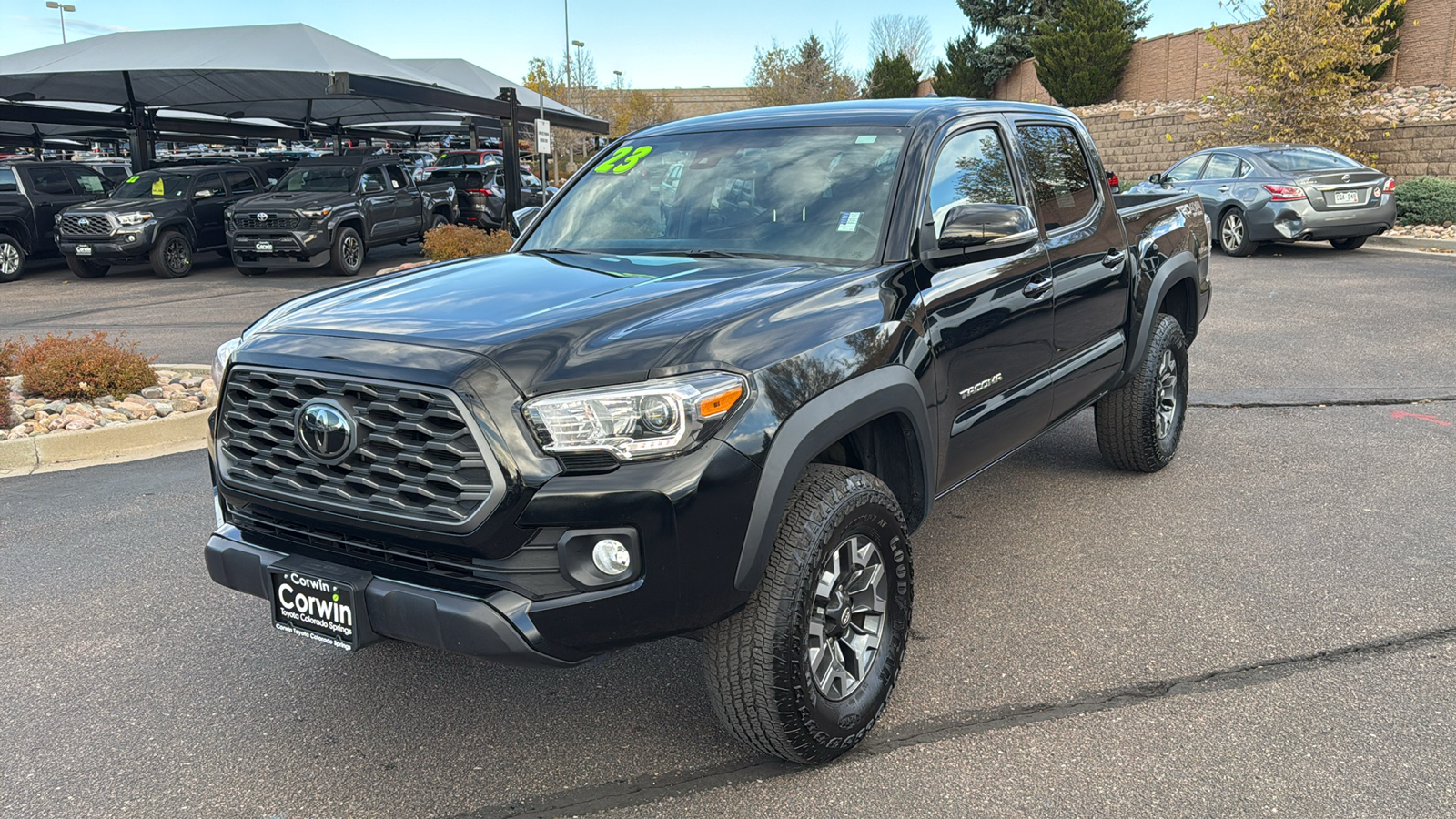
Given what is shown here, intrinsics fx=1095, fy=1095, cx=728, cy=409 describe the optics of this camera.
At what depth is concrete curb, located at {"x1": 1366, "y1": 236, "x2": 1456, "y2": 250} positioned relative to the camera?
16.7 meters

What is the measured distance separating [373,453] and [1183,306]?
15.9 ft

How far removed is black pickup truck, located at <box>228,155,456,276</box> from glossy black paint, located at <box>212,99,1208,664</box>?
41.8 feet

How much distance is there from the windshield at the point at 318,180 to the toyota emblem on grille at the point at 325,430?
1527 cm

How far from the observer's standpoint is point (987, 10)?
146 ft

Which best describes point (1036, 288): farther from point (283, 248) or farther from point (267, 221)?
point (267, 221)

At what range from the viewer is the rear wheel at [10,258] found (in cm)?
1683

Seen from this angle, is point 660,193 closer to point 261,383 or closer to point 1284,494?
point 261,383

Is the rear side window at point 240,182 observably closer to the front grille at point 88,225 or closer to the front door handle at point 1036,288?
the front grille at point 88,225

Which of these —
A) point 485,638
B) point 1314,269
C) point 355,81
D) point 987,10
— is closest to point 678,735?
point 485,638

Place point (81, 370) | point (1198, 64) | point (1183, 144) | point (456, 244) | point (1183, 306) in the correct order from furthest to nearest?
point (1198, 64) → point (1183, 144) → point (456, 244) → point (81, 370) → point (1183, 306)

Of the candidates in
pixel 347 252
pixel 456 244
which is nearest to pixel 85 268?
pixel 347 252

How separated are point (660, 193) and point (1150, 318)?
2616mm

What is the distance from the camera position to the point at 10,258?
16984mm

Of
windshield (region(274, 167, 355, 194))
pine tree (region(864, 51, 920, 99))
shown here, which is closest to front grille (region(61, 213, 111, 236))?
windshield (region(274, 167, 355, 194))
